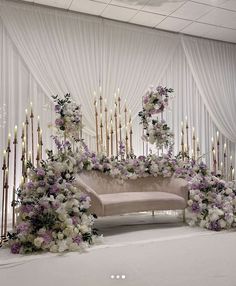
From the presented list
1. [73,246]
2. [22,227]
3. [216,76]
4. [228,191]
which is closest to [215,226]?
[228,191]

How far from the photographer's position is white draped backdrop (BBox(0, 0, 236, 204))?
5.03m

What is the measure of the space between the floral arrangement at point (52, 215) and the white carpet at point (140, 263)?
12 centimetres

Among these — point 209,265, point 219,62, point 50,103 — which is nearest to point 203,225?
point 209,265

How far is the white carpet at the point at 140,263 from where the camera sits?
84.0 inches

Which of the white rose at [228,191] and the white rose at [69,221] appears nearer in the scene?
the white rose at [69,221]

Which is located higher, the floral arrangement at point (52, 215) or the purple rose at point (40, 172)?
the purple rose at point (40, 172)

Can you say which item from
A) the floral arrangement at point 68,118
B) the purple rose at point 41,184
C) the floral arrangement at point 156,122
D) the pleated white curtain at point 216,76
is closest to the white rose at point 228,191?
the floral arrangement at point 156,122

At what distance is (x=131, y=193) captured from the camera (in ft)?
12.9

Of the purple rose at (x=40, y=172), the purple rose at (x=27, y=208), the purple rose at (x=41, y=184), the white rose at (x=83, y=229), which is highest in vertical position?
the purple rose at (x=40, y=172)

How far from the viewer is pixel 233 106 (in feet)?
22.0

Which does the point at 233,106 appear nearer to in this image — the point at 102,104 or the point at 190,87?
the point at 190,87

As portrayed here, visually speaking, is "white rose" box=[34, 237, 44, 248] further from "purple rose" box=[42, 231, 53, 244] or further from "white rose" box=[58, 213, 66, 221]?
"white rose" box=[58, 213, 66, 221]

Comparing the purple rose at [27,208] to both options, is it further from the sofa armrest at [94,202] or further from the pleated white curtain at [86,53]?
the pleated white curtain at [86,53]

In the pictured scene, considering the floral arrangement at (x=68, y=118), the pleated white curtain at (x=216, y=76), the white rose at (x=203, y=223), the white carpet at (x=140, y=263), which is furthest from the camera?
the pleated white curtain at (x=216, y=76)
